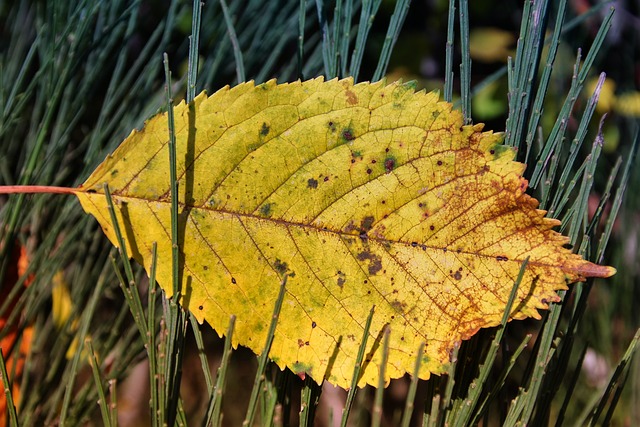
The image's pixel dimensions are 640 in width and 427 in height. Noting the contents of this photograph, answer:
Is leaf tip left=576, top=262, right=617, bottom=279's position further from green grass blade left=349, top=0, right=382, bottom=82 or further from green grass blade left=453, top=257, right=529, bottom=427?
green grass blade left=349, top=0, right=382, bottom=82

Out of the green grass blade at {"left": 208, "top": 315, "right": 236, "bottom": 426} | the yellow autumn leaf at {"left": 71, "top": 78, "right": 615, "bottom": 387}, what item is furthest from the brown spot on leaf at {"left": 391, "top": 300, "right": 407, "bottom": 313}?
the green grass blade at {"left": 208, "top": 315, "right": 236, "bottom": 426}

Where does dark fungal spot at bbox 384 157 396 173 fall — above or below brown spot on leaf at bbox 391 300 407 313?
above

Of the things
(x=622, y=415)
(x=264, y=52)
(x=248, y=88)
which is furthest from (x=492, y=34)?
(x=248, y=88)

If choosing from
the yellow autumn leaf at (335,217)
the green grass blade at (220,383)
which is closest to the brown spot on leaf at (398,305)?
the yellow autumn leaf at (335,217)

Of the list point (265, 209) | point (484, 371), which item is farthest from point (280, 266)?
point (484, 371)

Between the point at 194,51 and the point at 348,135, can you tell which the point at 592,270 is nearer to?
the point at 348,135

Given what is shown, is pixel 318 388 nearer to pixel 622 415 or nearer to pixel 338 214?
pixel 338 214

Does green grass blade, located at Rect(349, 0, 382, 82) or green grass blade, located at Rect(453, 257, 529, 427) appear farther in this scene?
green grass blade, located at Rect(349, 0, 382, 82)
